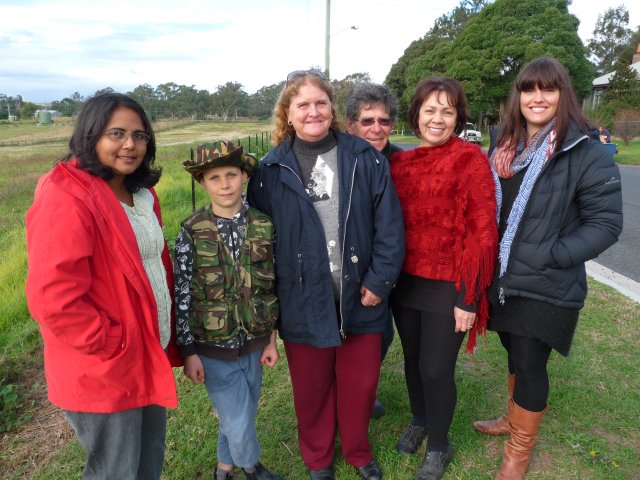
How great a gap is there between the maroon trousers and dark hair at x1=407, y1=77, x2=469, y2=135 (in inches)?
43.1

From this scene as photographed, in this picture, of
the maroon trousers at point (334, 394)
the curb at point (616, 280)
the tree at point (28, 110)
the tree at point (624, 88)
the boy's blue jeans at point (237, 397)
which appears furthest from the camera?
the tree at point (28, 110)

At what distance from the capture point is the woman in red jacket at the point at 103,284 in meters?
1.58

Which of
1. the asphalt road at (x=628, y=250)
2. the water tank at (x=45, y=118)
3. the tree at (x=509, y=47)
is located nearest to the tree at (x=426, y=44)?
the tree at (x=509, y=47)

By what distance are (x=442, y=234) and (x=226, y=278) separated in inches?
39.0

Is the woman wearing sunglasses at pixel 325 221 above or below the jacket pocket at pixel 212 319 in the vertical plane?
above

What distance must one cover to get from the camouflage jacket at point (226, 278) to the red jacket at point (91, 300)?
34 centimetres

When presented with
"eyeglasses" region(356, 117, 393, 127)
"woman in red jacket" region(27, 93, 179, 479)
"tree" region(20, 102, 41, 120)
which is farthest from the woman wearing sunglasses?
"tree" region(20, 102, 41, 120)

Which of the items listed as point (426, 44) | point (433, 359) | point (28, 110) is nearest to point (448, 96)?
point (433, 359)

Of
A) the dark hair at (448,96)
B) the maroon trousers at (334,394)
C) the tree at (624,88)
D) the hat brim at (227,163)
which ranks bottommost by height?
the maroon trousers at (334,394)

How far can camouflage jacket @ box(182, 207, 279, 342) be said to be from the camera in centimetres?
215

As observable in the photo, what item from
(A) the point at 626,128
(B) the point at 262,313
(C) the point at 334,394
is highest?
(A) the point at 626,128

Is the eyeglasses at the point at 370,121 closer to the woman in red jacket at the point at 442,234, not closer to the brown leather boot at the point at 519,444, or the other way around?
the woman in red jacket at the point at 442,234

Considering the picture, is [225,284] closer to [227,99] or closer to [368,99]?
[368,99]

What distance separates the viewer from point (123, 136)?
1813mm
